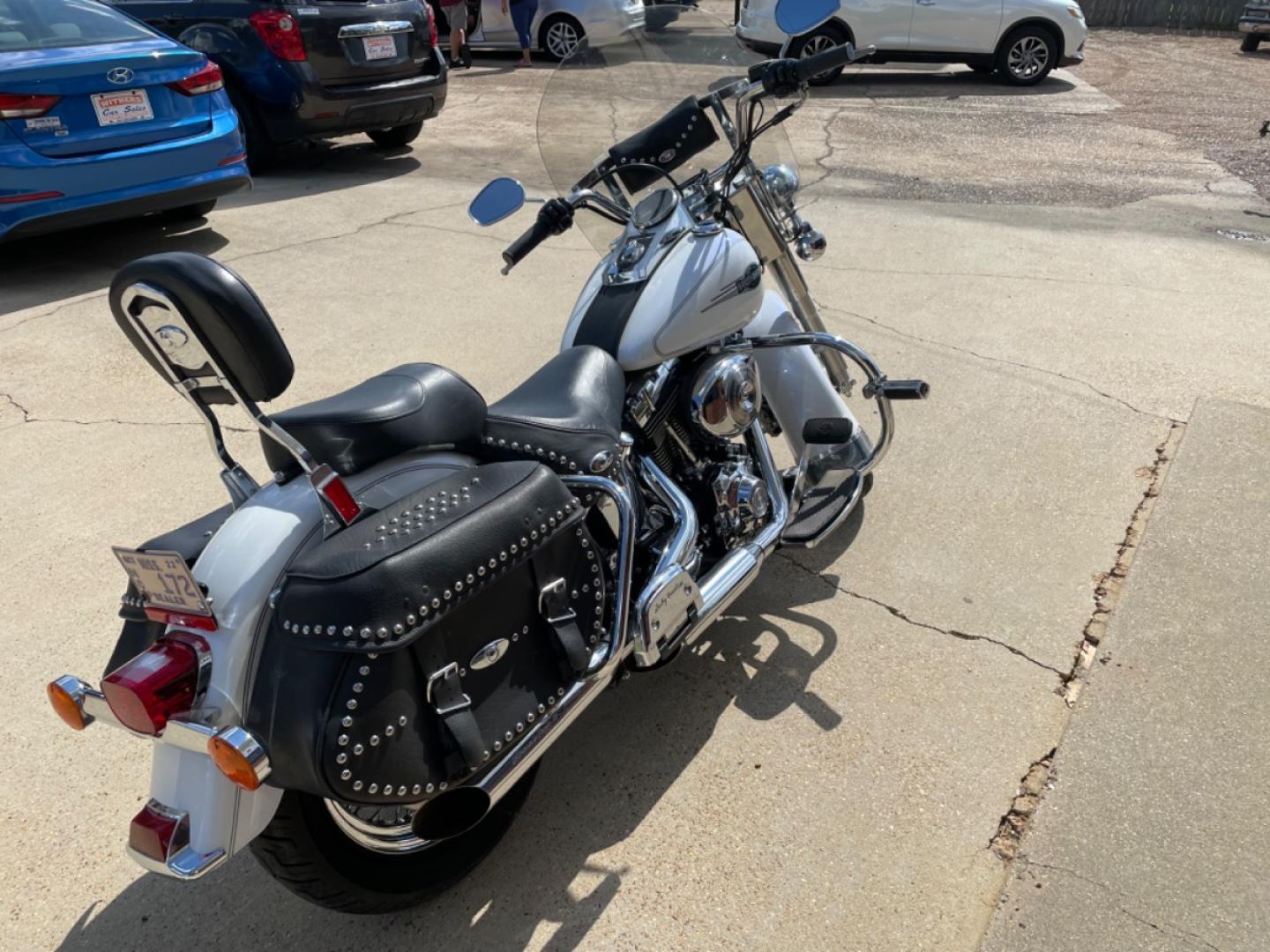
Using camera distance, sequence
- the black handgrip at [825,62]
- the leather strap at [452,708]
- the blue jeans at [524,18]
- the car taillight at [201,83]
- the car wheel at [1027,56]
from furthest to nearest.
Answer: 1. the blue jeans at [524,18]
2. the car wheel at [1027,56]
3. the car taillight at [201,83]
4. the black handgrip at [825,62]
5. the leather strap at [452,708]

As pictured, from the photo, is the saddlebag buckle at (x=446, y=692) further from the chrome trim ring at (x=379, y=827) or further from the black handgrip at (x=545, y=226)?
the black handgrip at (x=545, y=226)

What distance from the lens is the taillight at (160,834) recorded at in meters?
1.56

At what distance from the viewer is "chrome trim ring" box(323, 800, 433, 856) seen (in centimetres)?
182

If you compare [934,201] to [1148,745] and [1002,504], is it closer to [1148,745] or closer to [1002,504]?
[1002,504]

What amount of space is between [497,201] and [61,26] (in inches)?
159

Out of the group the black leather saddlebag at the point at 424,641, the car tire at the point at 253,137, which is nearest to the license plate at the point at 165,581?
the black leather saddlebag at the point at 424,641

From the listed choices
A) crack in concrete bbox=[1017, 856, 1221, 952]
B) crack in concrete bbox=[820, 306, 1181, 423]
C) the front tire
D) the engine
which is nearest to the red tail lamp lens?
the front tire

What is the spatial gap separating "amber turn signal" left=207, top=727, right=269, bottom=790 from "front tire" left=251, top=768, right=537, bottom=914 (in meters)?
0.21

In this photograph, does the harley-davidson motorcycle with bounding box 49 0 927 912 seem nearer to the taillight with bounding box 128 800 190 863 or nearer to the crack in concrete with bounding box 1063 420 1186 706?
the taillight with bounding box 128 800 190 863

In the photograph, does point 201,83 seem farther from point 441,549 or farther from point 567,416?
point 441,549

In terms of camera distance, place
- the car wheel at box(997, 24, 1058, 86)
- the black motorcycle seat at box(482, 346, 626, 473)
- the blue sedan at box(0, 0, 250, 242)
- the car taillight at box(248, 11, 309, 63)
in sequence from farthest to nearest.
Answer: the car wheel at box(997, 24, 1058, 86)
the car taillight at box(248, 11, 309, 63)
the blue sedan at box(0, 0, 250, 242)
the black motorcycle seat at box(482, 346, 626, 473)

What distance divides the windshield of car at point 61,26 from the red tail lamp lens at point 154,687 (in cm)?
466

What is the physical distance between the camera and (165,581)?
161 cm

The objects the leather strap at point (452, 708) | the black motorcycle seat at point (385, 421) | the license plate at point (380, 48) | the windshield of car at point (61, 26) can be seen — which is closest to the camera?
the leather strap at point (452, 708)
